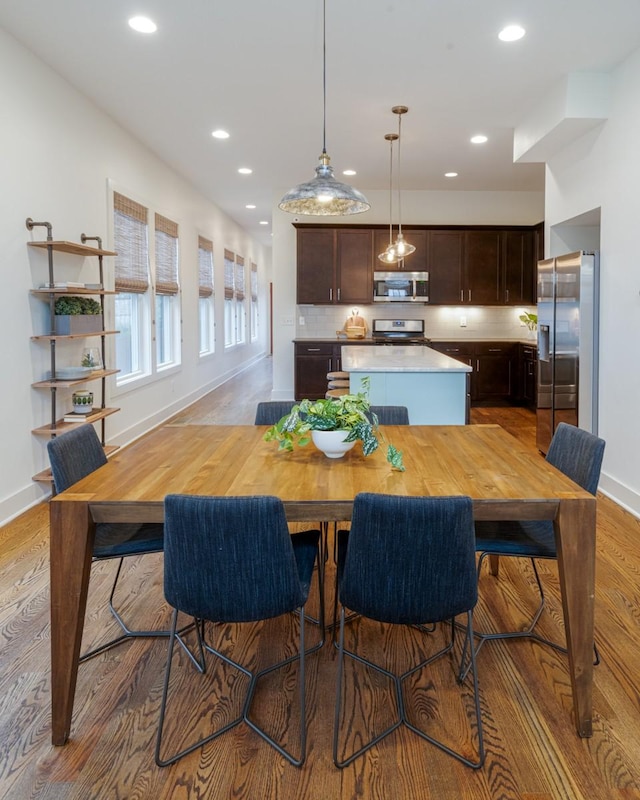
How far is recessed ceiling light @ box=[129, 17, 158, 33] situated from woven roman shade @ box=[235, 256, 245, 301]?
26.2ft

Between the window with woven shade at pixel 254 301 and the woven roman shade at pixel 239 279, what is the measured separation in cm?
102

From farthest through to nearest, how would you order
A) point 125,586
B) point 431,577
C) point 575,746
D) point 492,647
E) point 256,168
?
point 256,168 < point 125,586 < point 492,647 < point 575,746 < point 431,577

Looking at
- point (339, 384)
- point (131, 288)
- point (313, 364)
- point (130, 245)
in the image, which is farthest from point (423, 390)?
point (313, 364)

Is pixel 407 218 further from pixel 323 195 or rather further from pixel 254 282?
pixel 254 282

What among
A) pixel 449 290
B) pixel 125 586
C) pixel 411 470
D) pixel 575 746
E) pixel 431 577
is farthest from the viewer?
pixel 449 290

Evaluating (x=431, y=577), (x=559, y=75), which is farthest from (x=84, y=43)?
(x=431, y=577)

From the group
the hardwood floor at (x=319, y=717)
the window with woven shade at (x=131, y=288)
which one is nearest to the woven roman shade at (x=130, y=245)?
the window with woven shade at (x=131, y=288)

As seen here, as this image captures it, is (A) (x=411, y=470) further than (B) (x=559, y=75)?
No

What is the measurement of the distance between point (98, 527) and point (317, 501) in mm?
1049

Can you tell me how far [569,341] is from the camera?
4781 mm

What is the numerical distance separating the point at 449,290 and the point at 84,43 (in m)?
5.57

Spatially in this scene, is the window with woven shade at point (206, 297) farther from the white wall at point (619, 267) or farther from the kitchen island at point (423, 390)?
the white wall at point (619, 267)

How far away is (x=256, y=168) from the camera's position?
7.10m

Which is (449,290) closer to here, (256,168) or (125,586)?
(256,168)
